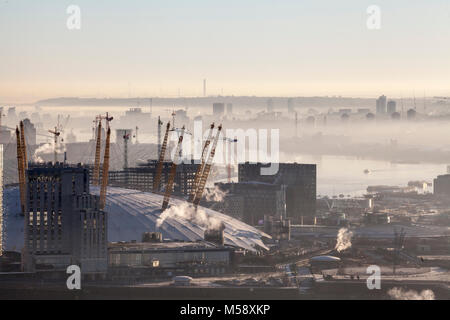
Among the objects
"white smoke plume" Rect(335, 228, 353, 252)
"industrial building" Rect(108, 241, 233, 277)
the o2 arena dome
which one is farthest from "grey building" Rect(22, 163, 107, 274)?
"white smoke plume" Rect(335, 228, 353, 252)

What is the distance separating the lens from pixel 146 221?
133 m

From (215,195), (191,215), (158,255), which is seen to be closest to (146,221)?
(191,215)

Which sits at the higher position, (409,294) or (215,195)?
(215,195)

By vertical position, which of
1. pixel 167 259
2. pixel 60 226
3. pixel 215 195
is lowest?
pixel 167 259

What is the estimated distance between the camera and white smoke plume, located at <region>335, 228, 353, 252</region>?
153 metres

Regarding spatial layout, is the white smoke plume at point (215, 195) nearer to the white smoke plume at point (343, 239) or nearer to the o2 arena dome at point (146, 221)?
the white smoke plume at point (343, 239)

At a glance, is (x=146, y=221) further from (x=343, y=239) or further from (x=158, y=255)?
(x=343, y=239)

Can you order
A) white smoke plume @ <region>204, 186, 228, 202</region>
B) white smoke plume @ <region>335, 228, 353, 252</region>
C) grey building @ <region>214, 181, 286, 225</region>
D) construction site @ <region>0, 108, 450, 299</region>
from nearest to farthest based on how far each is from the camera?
construction site @ <region>0, 108, 450, 299</region>, white smoke plume @ <region>335, 228, 353, 252</region>, white smoke plume @ <region>204, 186, 228, 202</region>, grey building @ <region>214, 181, 286, 225</region>

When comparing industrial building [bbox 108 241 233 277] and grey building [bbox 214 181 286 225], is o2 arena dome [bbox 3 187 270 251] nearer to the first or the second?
industrial building [bbox 108 241 233 277]

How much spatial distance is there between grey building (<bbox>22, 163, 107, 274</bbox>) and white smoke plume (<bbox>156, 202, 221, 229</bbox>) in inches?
663

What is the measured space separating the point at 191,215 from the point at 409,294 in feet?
111

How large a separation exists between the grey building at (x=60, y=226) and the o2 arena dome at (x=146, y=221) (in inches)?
243

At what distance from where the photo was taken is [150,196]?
14662 cm

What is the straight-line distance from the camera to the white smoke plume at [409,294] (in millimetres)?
112088
